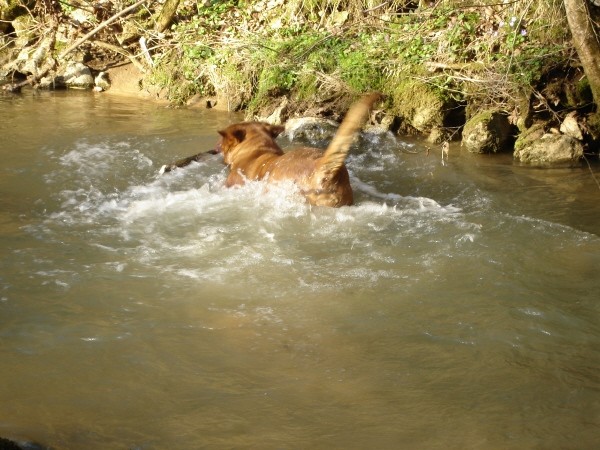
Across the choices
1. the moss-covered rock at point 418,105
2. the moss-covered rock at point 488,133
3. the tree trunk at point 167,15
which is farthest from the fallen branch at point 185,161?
the tree trunk at point 167,15

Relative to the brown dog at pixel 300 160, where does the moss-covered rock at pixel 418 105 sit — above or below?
above

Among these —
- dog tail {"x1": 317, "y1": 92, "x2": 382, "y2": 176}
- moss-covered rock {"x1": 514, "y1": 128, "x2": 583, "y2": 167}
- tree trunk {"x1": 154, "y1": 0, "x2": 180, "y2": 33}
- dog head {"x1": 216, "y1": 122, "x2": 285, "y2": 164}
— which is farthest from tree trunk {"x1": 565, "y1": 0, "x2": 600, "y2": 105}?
tree trunk {"x1": 154, "y1": 0, "x2": 180, "y2": 33}

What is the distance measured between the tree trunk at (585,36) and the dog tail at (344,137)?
209 cm

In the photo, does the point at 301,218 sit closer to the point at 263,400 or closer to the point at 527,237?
the point at 527,237

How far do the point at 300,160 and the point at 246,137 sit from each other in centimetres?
116

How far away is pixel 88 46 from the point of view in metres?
11.0

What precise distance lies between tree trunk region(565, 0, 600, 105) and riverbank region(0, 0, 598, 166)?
63cm

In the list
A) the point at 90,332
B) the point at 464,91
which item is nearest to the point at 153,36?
the point at 464,91

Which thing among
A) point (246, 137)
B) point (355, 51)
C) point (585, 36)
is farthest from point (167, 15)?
point (585, 36)

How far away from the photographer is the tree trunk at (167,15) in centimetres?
1035

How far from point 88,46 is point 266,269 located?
8.03 meters

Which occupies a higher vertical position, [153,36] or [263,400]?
[153,36]

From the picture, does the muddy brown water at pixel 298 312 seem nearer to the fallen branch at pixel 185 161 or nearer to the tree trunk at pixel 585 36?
the fallen branch at pixel 185 161

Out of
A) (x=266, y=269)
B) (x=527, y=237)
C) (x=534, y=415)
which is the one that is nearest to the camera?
(x=534, y=415)
